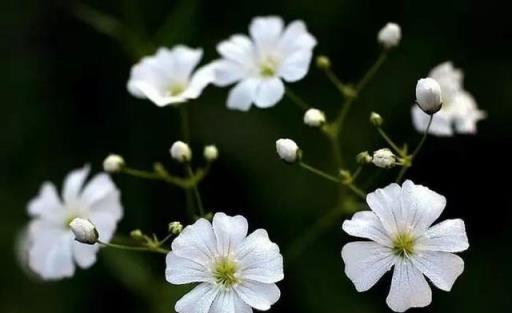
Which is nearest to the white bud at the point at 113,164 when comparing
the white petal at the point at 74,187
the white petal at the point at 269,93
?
the white petal at the point at 74,187

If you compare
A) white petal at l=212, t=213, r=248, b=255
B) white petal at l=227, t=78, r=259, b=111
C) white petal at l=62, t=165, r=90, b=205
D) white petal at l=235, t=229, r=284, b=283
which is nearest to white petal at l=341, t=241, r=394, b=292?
white petal at l=235, t=229, r=284, b=283

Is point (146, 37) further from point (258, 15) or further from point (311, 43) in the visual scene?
point (311, 43)

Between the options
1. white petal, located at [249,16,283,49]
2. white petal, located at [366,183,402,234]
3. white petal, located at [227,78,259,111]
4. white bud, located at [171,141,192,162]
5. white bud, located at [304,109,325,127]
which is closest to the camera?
white petal, located at [366,183,402,234]

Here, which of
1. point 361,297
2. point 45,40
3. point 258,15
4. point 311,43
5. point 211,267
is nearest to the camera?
point 211,267

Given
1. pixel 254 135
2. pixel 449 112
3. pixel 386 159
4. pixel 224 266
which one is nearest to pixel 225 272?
pixel 224 266

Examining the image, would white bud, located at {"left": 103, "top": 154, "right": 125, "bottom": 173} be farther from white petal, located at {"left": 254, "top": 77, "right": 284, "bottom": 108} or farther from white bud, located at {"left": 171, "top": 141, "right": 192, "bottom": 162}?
white petal, located at {"left": 254, "top": 77, "right": 284, "bottom": 108}

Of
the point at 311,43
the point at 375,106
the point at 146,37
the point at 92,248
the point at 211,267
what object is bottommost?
the point at 211,267

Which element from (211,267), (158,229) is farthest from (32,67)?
(211,267)
